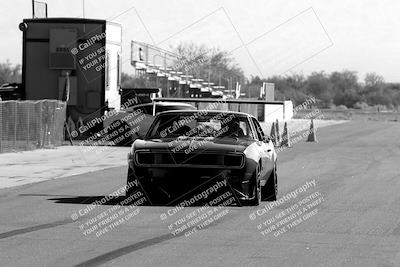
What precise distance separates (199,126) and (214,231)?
11.8 ft

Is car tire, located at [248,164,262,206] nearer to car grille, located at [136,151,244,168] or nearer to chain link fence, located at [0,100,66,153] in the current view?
car grille, located at [136,151,244,168]

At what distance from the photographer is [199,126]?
544 inches

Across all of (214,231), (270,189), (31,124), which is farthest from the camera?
(31,124)

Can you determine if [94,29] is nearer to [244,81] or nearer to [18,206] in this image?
[18,206]

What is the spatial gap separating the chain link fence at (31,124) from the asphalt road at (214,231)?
330 inches

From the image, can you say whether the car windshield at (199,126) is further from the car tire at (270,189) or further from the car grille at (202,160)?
the car grille at (202,160)

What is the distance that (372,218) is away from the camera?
1183 centimetres

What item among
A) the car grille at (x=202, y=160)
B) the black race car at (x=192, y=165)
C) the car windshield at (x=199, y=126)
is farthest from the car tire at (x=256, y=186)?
the car windshield at (x=199, y=126)

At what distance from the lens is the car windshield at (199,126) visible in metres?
13.4

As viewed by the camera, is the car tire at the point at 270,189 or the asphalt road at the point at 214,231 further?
the car tire at the point at 270,189

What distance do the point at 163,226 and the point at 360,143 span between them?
2513 cm

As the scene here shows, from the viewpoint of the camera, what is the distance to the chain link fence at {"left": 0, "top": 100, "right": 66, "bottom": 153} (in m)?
25.2
